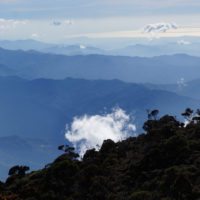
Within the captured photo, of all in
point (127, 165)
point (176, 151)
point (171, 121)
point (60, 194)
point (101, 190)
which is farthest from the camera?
point (171, 121)

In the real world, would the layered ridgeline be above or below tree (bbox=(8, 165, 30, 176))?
below

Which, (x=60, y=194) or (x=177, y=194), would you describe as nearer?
(x=177, y=194)

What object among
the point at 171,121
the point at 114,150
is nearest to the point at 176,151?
the point at 114,150

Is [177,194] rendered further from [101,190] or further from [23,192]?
[23,192]

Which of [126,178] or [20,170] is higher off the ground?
[20,170]

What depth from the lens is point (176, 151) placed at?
5184 centimetres

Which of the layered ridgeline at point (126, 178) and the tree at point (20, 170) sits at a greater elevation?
the tree at point (20, 170)

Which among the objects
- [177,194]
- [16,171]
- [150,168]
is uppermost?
[16,171]

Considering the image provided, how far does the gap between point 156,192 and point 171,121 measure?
41917 millimetres

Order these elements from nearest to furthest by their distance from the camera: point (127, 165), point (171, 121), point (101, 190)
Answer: point (101, 190) < point (127, 165) < point (171, 121)

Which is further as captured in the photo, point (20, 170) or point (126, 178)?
point (20, 170)

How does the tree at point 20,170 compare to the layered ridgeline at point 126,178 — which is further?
the tree at point 20,170

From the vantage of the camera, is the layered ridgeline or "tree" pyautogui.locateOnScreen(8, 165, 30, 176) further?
"tree" pyautogui.locateOnScreen(8, 165, 30, 176)

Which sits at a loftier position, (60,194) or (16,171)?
(16,171)
